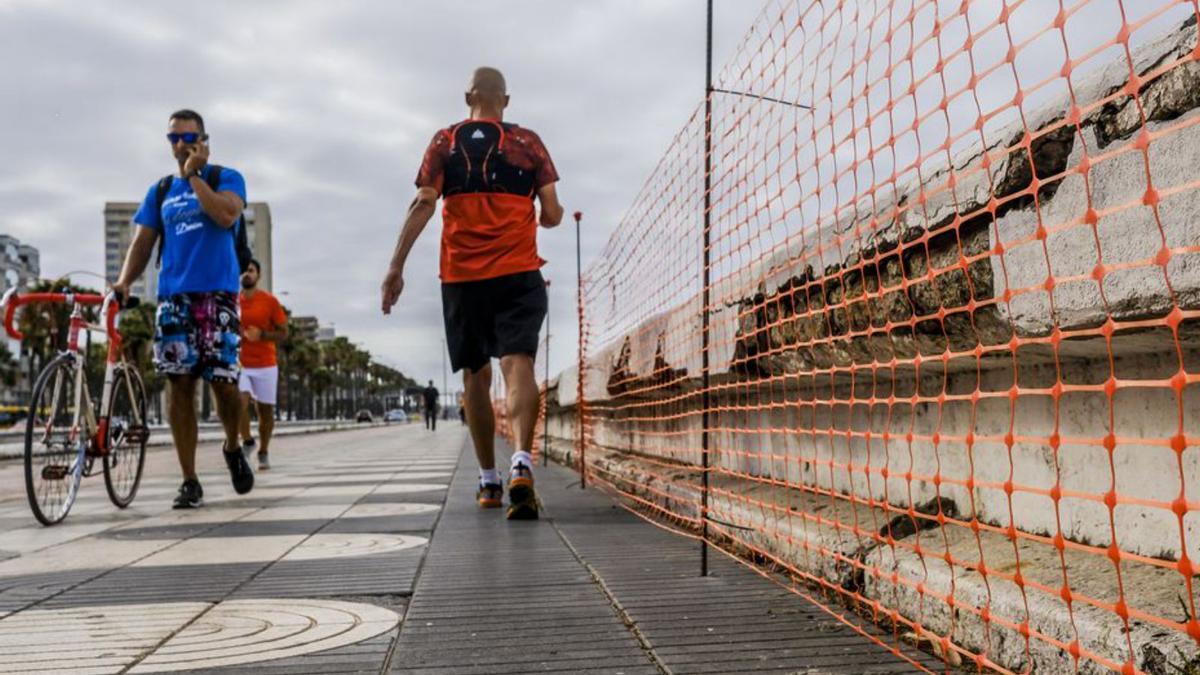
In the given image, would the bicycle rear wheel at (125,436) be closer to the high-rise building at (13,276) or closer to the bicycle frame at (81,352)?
the bicycle frame at (81,352)

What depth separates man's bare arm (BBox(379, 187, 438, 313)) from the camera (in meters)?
5.45

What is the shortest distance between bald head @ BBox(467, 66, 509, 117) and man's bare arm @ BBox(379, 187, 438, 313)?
0.59 m

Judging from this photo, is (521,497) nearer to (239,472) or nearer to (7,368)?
(239,472)

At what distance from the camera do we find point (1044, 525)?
248cm

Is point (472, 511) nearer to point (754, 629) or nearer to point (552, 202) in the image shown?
point (552, 202)

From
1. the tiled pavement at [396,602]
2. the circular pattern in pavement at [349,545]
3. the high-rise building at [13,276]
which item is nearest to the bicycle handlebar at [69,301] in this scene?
the tiled pavement at [396,602]

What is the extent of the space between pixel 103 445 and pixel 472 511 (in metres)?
2.10

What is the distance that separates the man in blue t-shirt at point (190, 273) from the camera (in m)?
5.91

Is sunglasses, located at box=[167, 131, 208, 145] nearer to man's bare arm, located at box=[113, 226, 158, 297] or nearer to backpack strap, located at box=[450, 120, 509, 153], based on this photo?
man's bare arm, located at box=[113, 226, 158, 297]

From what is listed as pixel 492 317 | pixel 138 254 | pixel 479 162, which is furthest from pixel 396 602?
pixel 138 254

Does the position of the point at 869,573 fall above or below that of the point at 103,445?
below

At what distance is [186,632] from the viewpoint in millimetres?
2645

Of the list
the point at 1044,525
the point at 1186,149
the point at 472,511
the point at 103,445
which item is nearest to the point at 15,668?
the point at 1044,525

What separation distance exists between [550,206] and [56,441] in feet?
9.36
